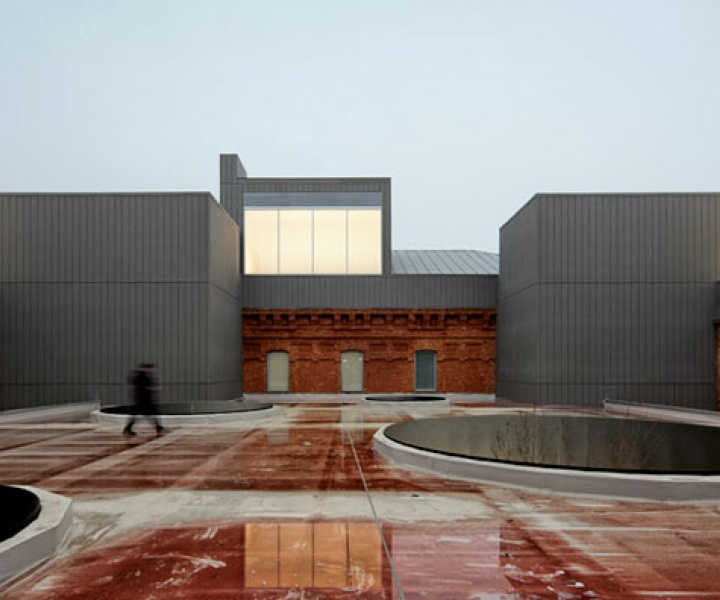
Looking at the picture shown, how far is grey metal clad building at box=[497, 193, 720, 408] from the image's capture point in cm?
2191

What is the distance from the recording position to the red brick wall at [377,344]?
28.2 meters

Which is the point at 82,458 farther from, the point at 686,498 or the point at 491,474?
the point at 686,498

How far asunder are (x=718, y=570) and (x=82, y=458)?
9.79 metres

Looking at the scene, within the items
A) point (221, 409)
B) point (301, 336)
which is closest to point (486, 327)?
point (301, 336)

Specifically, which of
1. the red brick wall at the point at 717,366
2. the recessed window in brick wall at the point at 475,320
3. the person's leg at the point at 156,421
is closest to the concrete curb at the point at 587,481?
the person's leg at the point at 156,421

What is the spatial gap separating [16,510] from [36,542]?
1011 mm

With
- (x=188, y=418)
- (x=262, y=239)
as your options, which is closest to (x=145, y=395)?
(x=188, y=418)

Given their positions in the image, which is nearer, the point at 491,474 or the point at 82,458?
the point at 491,474

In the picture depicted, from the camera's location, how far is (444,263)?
35031 millimetres

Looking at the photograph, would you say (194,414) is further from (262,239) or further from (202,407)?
(262,239)

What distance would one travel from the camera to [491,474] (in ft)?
27.4

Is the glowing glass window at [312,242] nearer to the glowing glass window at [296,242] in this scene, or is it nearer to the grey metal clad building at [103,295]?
the glowing glass window at [296,242]

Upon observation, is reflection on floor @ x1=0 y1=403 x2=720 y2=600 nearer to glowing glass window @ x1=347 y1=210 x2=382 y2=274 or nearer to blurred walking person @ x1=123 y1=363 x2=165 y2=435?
blurred walking person @ x1=123 y1=363 x2=165 y2=435

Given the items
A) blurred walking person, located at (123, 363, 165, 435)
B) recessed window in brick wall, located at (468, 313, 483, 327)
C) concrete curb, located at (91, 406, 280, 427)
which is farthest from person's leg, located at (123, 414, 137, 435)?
recessed window in brick wall, located at (468, 313, 483, 327)
